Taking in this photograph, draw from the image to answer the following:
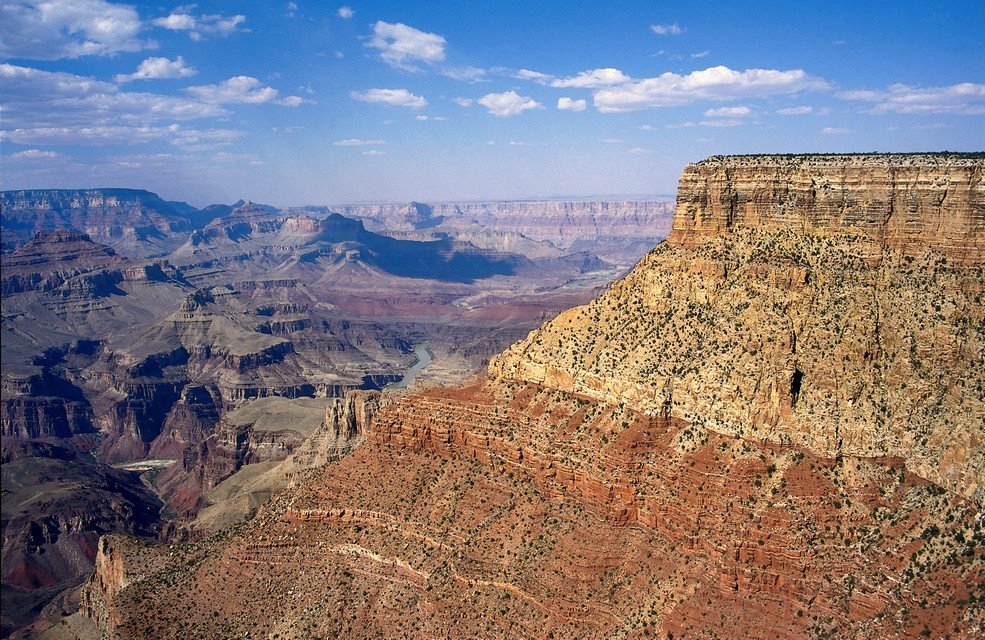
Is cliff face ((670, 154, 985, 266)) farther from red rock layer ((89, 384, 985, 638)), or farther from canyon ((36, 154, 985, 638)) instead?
red rock layer ((89, 384, 985, 638))

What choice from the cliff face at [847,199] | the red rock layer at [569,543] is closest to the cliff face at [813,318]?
the cliff face at [847,199]

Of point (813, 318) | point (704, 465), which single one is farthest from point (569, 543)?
point (813, 318)

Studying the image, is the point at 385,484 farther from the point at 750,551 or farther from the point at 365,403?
the point at 750,551

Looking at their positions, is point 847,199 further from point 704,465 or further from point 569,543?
point 569,543

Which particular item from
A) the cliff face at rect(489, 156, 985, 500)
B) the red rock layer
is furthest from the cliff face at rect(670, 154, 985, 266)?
the red rock layer

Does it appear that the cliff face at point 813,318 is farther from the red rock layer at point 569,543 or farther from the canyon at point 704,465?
the red rock layer at point 569,543

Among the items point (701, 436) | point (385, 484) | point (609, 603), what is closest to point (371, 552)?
point (385, 484)

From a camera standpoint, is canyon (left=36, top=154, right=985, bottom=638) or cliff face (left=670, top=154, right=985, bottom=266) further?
cliff face (left=670, top=154, right=985, bottom=266)
